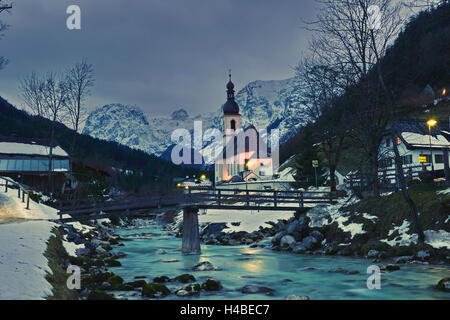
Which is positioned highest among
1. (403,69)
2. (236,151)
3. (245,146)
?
(245,146)

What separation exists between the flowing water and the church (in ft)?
230

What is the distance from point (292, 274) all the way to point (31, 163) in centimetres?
5466

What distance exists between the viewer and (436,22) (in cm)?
995

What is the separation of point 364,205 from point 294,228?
16.3 feet

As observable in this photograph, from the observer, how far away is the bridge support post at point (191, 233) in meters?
25.7

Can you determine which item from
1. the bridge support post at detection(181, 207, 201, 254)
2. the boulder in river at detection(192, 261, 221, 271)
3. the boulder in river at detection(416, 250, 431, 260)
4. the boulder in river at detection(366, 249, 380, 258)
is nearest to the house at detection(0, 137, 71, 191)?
the bridge support post at detection(181, 207, 201, 254)

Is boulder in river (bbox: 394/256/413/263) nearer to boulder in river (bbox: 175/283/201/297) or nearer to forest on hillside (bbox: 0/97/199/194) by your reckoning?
boulder in river (bbox: 175/283/201/297)

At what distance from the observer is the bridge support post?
84.2 ft

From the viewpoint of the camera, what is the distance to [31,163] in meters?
60.1

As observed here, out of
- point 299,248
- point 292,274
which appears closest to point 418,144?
point 299,248

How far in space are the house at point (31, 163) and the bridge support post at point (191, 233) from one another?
36.8m

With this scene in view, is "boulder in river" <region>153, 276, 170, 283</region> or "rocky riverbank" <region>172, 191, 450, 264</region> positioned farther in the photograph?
"rocky riverbank" <region>172, 191, 450, 264</region>

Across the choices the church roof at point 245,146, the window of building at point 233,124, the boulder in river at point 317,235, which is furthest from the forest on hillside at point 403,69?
the window of building at point 233,124

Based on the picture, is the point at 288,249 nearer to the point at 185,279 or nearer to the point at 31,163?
the point at 185,279
